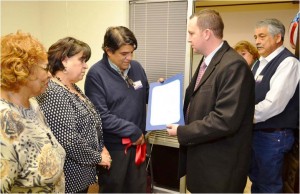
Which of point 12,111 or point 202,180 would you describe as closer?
point 12,111

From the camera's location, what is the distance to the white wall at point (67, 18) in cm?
256

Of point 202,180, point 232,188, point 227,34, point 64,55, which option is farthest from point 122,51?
point 227,34

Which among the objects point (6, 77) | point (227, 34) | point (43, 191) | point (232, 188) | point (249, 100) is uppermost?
point (227, 34)

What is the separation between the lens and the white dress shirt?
1795mm

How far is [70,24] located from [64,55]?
4.65 feet

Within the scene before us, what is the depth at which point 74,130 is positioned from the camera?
4.67 feet

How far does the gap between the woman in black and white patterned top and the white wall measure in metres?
1.10

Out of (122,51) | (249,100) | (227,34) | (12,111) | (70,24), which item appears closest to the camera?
(12,111)

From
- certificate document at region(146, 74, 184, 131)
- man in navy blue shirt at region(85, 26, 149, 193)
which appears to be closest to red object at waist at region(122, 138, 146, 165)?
man in navy blue shirt at region(85, 26, 149, 193)

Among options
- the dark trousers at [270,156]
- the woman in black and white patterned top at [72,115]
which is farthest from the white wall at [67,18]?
the dark trousers at [270,156]

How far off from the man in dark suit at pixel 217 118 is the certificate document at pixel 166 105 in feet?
0.25

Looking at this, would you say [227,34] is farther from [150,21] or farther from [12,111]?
[12,111]

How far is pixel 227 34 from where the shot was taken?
4.12 metres

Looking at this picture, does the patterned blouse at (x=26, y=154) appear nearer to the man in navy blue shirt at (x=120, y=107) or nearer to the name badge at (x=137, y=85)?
the man in navy blue shirt at (x=120, y=107)
